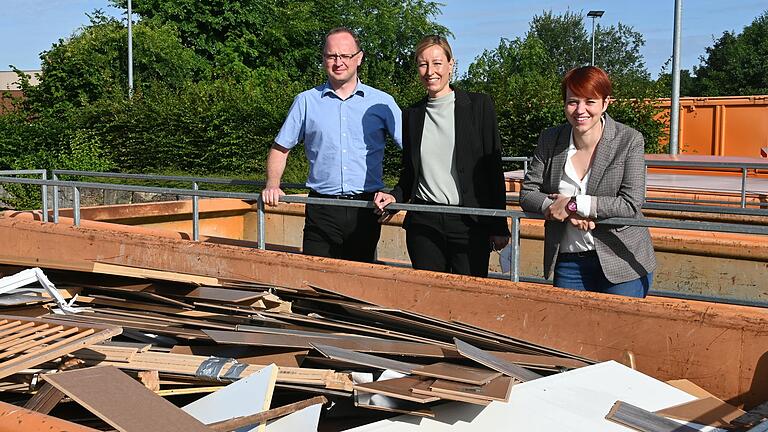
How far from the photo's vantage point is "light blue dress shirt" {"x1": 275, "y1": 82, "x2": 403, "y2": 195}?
5125 millimetres

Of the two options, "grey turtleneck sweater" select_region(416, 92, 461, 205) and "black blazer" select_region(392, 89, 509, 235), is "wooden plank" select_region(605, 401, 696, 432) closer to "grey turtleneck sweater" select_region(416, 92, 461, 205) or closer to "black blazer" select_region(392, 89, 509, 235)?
"black blazer" select_region(392, 89, 509, 235)

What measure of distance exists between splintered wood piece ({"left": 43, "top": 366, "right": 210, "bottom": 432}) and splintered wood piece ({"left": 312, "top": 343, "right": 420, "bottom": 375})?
813 mm

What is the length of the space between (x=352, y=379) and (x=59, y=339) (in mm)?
1372

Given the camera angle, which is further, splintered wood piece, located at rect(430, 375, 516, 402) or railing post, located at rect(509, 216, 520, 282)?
railing post, located at rect(509, 216, 520, 282)

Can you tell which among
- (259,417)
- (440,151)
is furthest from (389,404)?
(440,151)

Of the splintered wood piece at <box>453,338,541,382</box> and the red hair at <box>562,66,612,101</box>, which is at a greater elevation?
the red hair at <box>562,66,612,101</box>

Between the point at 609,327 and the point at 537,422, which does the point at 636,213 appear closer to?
the point at 609,327

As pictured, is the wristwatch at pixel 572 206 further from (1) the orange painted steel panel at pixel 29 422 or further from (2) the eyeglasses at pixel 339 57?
(1) the orange painted steel panel at pixel 29 422

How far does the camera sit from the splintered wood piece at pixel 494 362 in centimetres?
360

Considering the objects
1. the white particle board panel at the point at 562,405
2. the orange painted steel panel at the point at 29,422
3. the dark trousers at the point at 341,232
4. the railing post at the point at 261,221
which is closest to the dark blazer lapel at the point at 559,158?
the white particle board panel at the point at 562,405

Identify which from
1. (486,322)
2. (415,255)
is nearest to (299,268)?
(415,255)

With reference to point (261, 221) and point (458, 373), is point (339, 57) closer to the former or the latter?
point (261, 221)

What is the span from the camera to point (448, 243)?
471 centimetres

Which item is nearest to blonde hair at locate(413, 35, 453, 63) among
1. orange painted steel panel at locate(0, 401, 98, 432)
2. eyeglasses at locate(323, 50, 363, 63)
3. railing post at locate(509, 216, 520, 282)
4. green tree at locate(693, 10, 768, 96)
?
eyeglasses at locate(323, 50, 363, 63)
